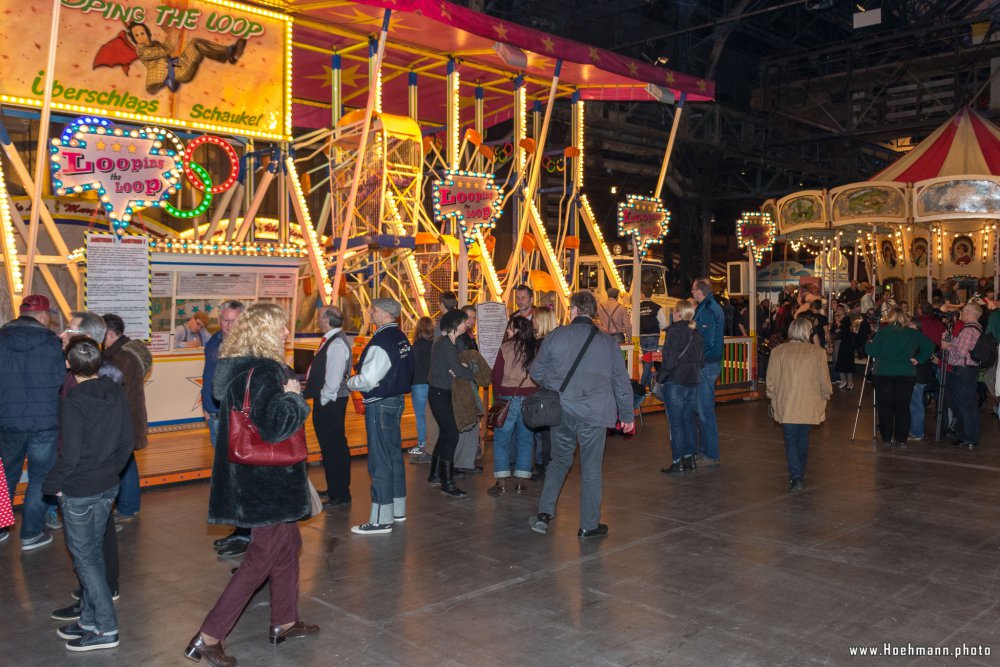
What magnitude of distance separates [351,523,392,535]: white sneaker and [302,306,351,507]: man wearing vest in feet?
2.59

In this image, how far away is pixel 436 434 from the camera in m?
7.96

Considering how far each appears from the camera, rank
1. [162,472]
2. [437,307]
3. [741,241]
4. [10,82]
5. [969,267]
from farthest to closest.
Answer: [969,267] < [741,241] < [437,307] < [10,82] < [162,472]

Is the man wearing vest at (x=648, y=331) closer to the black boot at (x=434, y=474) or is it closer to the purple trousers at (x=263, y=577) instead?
the black boot at (x=434, y=474)

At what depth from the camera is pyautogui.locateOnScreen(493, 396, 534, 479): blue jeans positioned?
741 centimetres

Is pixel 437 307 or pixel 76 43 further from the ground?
pixel 76 43

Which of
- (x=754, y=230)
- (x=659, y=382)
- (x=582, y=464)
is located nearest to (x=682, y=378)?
(x=659, y=382)

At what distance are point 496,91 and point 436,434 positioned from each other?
8.53 m

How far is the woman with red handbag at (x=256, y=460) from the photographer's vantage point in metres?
3.88

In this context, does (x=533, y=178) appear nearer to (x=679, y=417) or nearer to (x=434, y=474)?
(x=679, y=417)

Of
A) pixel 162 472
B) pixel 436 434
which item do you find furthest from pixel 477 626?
→ pixel 162 472

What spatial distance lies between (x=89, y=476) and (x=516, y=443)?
4182 mm

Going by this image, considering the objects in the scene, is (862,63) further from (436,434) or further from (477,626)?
(477,626)

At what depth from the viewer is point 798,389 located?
7.34 meters

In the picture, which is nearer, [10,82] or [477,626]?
[477,626]
